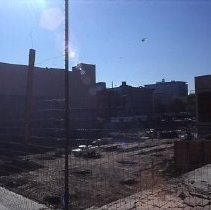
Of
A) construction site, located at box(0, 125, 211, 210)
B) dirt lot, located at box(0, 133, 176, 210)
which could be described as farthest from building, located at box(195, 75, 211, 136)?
dirt lot, located at box(0, 133, 176, 210)

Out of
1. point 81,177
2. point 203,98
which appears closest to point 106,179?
point 81,177

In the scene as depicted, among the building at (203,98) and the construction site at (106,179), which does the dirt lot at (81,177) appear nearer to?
the construction site at (106,179)

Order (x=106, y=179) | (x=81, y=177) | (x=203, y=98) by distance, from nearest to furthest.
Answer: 1. (x=106, y=179)
2. (x=81, y=177)
3. (x=203, y=98)

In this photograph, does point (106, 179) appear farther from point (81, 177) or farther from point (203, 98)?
point (203, 98)

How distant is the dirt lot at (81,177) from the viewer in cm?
920

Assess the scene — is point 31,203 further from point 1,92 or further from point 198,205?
point 1,92

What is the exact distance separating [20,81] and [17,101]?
3.32 m

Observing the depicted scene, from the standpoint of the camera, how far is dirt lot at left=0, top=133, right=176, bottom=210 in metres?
9.20

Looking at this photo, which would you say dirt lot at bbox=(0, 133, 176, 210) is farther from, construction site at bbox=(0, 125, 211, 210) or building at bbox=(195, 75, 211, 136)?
building at bbox=(195, 75, 211, 136)

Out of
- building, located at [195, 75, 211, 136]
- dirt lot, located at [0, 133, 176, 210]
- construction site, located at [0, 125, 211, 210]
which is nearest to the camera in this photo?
construction site, located at [0, 125, 211, 210]

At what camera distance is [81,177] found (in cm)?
1217

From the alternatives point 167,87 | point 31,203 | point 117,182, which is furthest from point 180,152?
point 167,87

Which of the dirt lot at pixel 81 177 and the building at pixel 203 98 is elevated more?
the building at pixel 203 98

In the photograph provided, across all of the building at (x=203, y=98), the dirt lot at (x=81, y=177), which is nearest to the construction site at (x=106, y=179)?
the dirt lot at (x=81, y=177)
